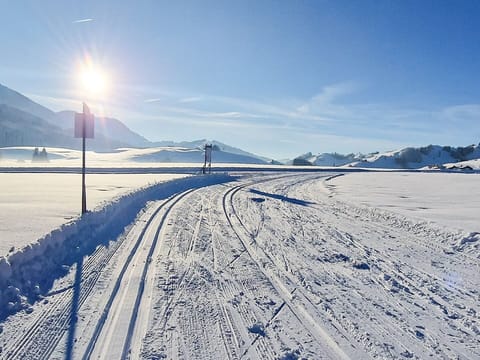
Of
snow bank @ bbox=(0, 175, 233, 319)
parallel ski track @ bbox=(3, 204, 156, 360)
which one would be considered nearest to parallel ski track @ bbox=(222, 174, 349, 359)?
parallel ski track @ bbox=(3, 204, 156, 360)

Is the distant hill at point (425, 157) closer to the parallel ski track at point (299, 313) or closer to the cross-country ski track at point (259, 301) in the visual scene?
the cross-country ski track at point (259, 301)

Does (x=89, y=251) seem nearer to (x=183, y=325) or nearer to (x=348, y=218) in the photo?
(x=183, y=325)

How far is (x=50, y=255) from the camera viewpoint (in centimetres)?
659

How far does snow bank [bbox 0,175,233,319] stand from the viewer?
4.95 m

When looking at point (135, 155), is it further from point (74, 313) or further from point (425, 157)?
point (425, 157)

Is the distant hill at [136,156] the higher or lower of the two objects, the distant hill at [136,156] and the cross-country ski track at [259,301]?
the higher

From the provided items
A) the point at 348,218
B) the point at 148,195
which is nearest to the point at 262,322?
the point at 348,218

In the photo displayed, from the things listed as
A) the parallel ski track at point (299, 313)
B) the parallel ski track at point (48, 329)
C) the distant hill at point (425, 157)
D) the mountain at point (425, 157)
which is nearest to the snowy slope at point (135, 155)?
the distant hill at point (425, 157)

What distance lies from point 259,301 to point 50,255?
4.11 meters

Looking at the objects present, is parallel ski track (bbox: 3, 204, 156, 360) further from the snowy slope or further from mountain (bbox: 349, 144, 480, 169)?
mountain (bbox: 349, 144, 480, 169)

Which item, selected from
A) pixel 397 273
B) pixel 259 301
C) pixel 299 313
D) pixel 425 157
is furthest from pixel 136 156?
pixel 425 157

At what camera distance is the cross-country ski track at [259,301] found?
386 centimetres

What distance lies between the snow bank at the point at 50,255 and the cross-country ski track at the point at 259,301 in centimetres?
26

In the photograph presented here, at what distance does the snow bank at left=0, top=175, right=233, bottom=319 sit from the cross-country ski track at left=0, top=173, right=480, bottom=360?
26 cm
